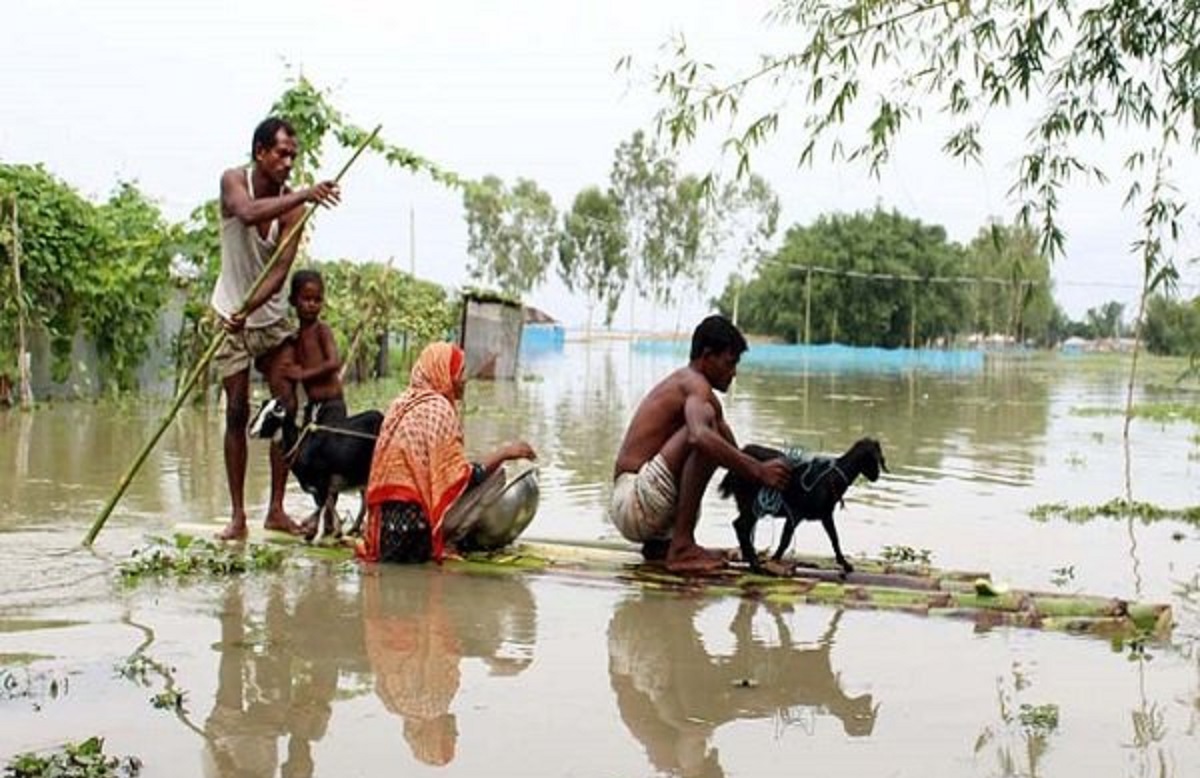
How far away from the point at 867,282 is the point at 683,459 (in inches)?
2516

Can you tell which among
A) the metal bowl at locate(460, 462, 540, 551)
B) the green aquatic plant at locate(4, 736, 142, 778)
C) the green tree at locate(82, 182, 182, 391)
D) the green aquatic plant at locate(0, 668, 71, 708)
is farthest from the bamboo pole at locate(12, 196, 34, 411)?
the green aquatic plant at locate(4, 736, 142, 778)

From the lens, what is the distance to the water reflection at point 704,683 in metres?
4.38

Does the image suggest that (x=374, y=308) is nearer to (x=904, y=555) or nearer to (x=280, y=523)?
(x=280, y=523)

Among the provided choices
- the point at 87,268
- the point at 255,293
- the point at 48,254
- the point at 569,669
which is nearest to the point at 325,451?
the point at 255,293

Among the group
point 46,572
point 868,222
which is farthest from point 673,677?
point 868,222

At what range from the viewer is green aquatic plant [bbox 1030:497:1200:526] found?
1031 centimetres

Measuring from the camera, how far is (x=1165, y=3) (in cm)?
669

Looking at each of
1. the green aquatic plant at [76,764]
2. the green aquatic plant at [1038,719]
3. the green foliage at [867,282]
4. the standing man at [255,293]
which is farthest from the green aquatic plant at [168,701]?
the green foliage at [867,282]

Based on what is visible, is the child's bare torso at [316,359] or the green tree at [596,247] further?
the green tree at [596,247]

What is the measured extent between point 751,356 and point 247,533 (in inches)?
2240

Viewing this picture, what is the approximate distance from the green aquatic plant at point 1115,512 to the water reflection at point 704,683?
474 cm

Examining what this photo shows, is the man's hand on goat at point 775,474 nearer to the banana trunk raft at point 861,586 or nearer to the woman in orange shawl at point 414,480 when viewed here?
the banana trunk raft at point 861,586

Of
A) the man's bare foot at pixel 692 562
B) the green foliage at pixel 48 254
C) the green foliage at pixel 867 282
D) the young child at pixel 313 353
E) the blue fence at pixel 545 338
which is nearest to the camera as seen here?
the man's bare foot at pixel 692 562

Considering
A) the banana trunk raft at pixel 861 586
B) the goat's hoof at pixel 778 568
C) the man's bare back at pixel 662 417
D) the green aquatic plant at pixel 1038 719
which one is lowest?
the green aquatic plant at pixel 1038 719
